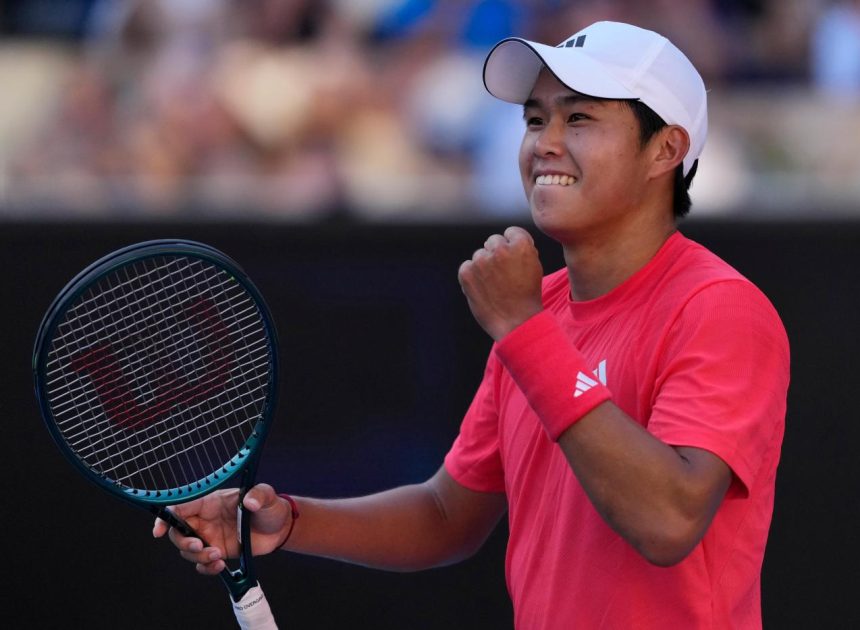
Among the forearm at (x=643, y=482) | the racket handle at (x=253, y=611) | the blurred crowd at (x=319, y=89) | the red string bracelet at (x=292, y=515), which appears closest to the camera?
the forearm at (x=643, y=482)

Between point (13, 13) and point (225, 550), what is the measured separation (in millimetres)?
3035

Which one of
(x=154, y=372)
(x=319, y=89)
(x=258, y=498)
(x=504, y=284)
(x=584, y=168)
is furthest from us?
(x=319, y=89)

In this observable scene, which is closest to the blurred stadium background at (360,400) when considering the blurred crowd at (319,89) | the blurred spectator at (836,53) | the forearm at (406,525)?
the blurred crowd at (319,89)

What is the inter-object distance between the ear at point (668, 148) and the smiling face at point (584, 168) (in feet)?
0.08

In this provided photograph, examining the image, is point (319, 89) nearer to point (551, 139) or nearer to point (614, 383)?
point (551, 139)

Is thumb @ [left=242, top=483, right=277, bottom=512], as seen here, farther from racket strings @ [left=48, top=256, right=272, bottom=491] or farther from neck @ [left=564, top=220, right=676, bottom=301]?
neck @ [left=564, top=220, right=676, bottom=301]

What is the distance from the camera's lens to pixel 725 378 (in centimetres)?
191

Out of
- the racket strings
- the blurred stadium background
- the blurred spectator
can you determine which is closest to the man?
the racket strings

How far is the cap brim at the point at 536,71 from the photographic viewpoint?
2139mm

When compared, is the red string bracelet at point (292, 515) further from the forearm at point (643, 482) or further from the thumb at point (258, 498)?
the forearm at point (643, 482)

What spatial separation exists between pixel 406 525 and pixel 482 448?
22 centimetres

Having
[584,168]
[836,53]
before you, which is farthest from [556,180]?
[836,53]

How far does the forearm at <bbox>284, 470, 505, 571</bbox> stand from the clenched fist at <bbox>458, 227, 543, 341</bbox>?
2.13ft

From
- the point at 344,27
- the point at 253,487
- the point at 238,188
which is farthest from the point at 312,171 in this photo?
the point at 253,487
